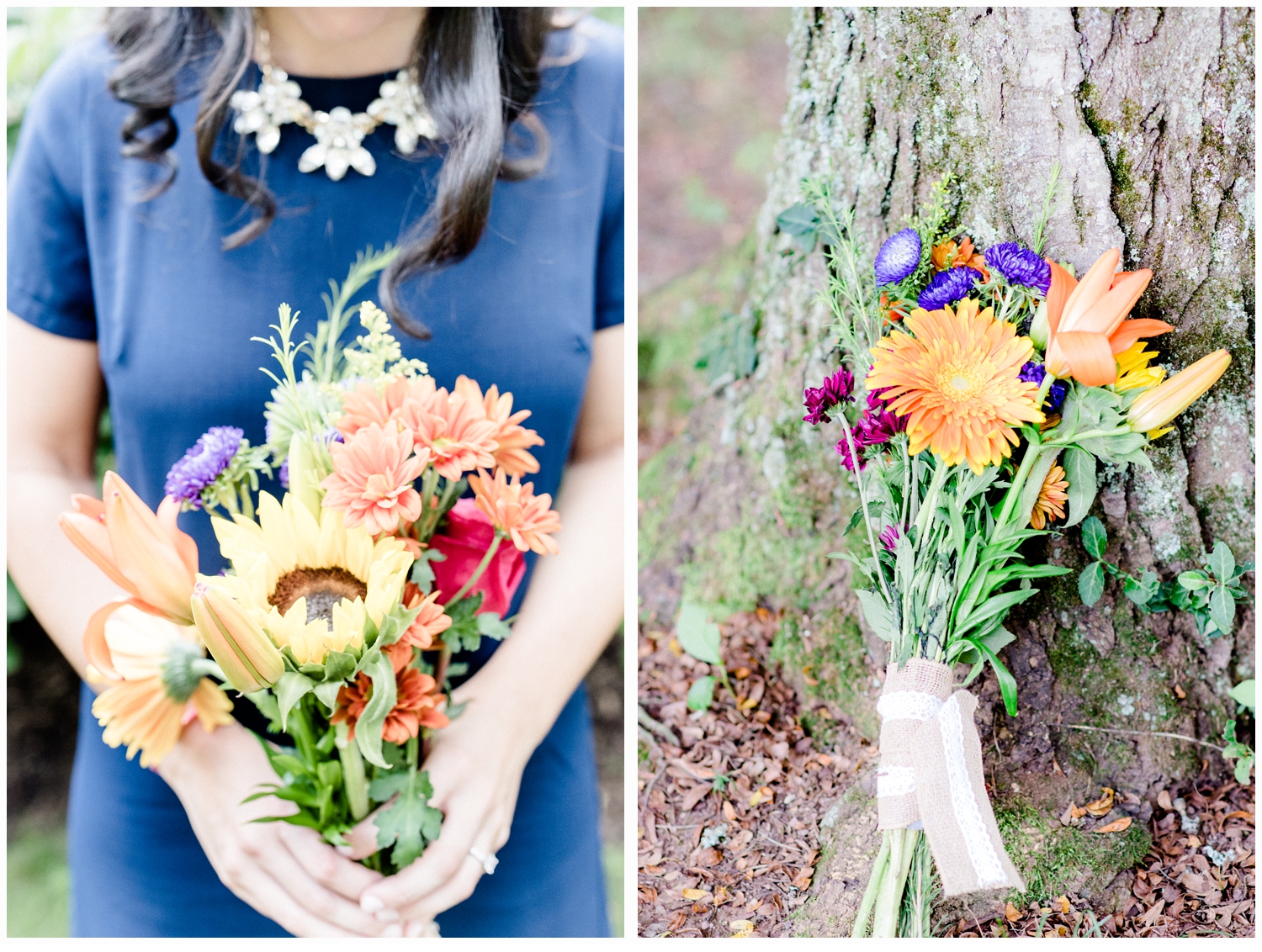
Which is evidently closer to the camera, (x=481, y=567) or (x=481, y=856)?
(x=481, y=567)

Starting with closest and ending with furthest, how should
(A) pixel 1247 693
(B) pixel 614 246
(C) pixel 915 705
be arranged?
(C) pixel 915 705 → (A) pixel 1247 693 → (B) pixel 614 246

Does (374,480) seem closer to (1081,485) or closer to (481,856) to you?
(481,856)

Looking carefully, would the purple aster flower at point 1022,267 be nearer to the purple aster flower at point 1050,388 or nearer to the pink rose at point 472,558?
the purple aster flower at point 1050,388

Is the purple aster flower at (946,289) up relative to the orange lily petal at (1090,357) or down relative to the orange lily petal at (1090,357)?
up

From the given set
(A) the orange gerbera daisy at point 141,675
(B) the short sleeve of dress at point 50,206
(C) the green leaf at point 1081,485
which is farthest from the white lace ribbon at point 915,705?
(B) the short sleeve of dress at point 50,206

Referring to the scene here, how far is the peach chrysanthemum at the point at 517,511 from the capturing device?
854 mm

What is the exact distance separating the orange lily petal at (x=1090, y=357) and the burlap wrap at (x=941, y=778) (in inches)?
14.4

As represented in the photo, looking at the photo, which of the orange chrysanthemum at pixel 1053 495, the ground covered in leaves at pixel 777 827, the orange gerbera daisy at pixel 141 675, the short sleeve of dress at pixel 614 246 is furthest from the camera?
the short sleeve of dress at pixel 614 246

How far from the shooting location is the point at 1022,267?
2.99 ft

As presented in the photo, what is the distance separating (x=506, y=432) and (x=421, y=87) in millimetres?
523

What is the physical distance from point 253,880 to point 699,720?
613 mm

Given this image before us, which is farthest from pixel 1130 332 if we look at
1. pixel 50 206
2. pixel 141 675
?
pixel 50 206

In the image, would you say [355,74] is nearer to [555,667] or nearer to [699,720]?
[555,667]
